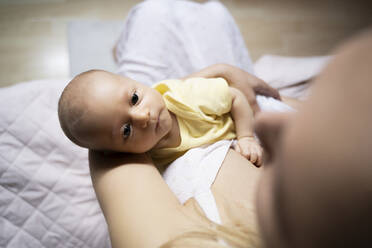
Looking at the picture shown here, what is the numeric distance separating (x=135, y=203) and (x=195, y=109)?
33 centimetres

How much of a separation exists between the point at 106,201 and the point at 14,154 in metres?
0.36

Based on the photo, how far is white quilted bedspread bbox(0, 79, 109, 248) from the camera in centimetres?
68

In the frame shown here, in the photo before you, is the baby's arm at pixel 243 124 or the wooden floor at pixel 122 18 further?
the wooden floor at pixel 122 18

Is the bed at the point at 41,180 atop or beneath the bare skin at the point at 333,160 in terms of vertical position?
beneath

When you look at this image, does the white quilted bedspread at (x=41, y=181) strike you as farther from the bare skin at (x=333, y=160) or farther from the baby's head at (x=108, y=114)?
the bare skin at (x=333, y=160)

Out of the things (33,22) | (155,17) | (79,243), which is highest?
(155,17)

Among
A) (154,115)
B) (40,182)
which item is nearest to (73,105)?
(154,115)

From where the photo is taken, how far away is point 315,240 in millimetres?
175

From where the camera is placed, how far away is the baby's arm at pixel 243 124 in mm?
698

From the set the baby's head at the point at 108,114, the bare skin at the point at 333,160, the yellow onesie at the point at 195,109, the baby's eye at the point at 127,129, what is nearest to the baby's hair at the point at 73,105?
the baby's head at the point at 108,114

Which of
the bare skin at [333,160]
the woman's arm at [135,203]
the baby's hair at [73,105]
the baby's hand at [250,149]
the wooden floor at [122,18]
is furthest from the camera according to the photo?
the wooden floor at [122,18]

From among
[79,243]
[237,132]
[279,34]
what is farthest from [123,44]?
[279,34]

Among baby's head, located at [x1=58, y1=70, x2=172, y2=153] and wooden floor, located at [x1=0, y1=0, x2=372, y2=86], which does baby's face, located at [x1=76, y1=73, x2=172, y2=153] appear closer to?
baby's head, located at [x1=58, y1=70, x2=172, y2=153]

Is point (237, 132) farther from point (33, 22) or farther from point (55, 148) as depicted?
point (33, 22)
